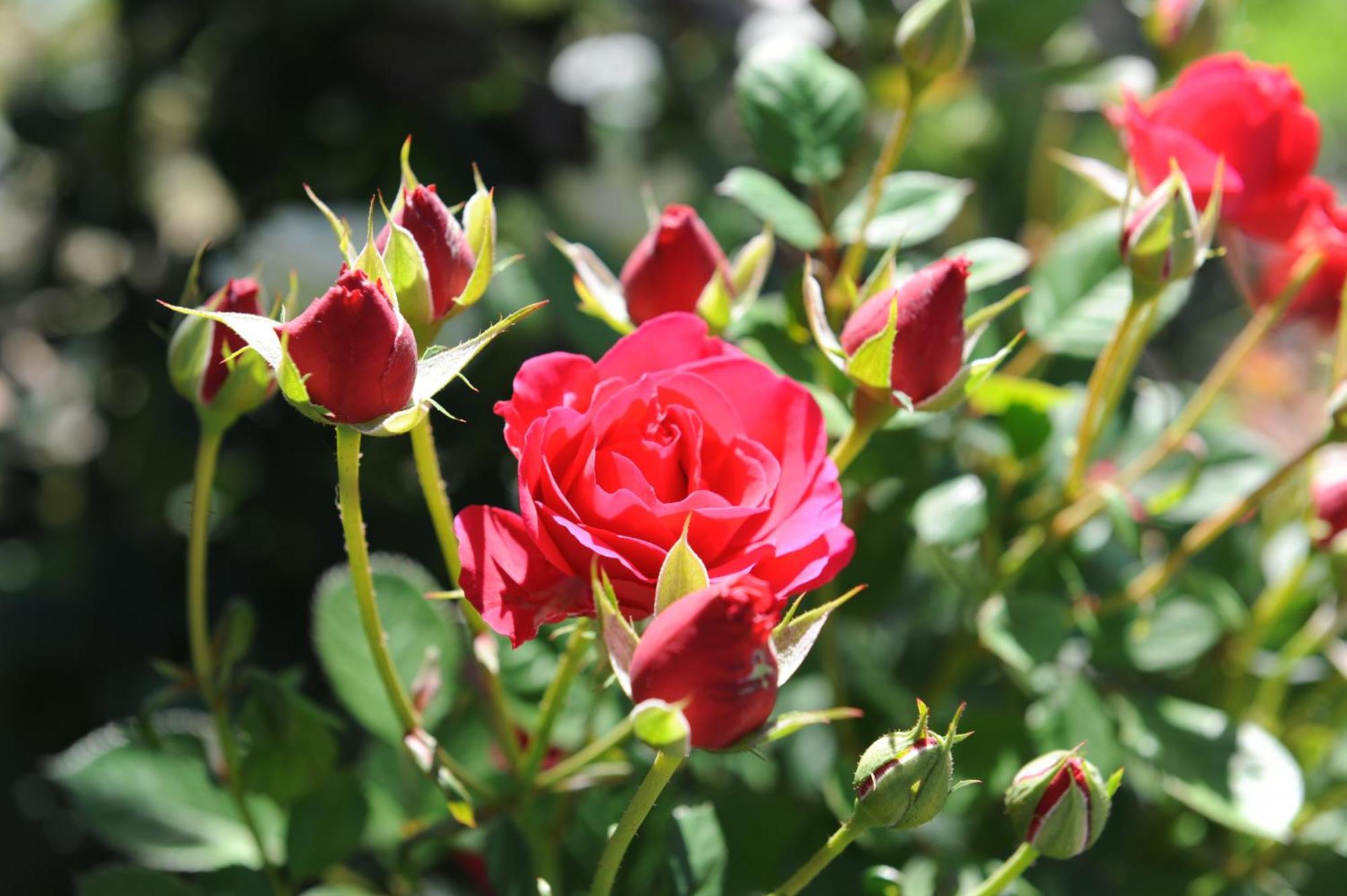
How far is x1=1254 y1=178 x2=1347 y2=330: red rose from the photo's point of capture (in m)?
0.52

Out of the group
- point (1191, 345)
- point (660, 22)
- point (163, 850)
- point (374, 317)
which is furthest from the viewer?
point (1191, 345)

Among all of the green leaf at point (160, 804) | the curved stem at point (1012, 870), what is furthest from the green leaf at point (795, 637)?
the green leaf at point (160, 804)

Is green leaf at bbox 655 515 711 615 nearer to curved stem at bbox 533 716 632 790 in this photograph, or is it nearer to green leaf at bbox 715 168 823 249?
curved stem at bbox 533 716 632 790

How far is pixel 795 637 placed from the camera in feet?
1.21

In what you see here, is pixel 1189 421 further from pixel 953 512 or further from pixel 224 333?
pixel 224 333

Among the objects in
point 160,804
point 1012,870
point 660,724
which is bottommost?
point 160,804

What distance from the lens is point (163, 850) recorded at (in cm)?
57

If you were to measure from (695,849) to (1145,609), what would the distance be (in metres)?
0.27

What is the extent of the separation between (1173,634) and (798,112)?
297 millimetres

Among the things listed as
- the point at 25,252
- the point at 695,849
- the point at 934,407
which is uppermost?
the point at 934,407

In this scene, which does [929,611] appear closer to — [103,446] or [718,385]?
[718,385]

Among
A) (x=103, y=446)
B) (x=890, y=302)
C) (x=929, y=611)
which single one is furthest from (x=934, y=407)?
(x=103, y=446)

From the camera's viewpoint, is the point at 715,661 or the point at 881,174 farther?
the point at 881,174

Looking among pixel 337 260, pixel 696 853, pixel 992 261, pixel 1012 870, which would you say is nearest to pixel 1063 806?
pixel 1012 870
